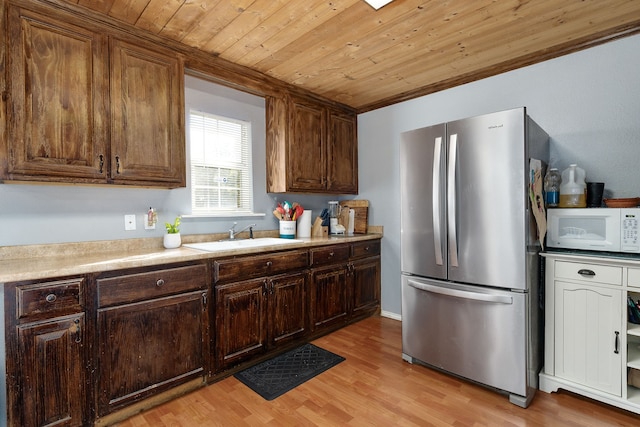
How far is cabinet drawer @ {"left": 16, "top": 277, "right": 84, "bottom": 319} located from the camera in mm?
1517

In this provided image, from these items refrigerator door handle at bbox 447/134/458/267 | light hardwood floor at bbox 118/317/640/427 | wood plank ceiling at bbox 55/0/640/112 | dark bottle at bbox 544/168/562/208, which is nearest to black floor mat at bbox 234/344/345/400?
light hardwood floor at bbox 118/317/640/427

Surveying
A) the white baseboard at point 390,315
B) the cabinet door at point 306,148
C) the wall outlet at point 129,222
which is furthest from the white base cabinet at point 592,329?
the wall outlet at point 129,222

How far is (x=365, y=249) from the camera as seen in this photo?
346cm

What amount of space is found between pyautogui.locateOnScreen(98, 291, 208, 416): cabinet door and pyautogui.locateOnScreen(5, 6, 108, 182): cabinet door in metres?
0.90

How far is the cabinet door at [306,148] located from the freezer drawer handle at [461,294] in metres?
1.49

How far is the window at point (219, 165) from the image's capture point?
2.80m

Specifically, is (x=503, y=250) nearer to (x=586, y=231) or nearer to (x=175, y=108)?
(x=586, y=231)

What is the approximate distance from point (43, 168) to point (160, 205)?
0.81 metres

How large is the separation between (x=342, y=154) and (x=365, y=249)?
1.15 metres

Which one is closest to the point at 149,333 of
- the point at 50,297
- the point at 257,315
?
the point at 50,297

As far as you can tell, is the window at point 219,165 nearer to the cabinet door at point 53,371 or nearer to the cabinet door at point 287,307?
the cabinet door at point 287,307

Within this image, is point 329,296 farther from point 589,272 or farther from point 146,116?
point 146,116

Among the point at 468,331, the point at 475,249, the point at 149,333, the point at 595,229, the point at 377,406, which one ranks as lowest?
the point at 377,406

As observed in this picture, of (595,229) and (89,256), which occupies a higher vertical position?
(595,229)
